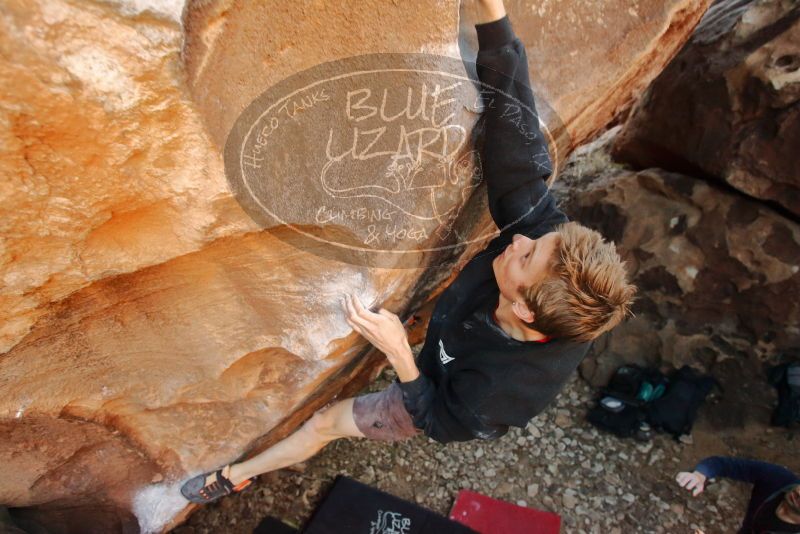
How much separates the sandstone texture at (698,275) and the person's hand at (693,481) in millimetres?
560

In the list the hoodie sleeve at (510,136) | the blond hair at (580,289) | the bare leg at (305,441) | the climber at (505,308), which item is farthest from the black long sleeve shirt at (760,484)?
the bare leg at (305,441)

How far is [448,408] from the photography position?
1745 millimetres

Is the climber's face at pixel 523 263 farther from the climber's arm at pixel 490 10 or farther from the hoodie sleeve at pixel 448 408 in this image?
the climber's arm at pixel 490 10

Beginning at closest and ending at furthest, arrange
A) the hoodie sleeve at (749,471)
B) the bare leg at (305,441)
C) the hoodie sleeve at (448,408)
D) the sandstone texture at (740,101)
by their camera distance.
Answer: the hoodie sleeve at (448,408) < the bare leg at (305,441) < the hoodie sleeve at (749,471) < the sandstone texture at (740,101)

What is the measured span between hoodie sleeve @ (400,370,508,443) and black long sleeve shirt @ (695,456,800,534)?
1.36 metres

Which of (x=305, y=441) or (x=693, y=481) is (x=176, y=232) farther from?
(x=693, y=481)

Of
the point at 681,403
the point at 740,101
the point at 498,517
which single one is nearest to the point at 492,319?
the point at 498,517

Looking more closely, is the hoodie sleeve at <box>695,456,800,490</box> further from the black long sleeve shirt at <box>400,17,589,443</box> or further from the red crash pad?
the black long sleeve shirt at <box>400,17,589,443</box>

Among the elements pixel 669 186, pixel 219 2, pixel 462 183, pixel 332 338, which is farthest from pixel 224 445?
pixel 669 186

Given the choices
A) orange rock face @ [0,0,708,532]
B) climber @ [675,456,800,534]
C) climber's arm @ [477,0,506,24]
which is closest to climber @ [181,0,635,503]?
climber's arm @ [477,0,506,24]

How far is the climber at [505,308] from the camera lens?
147 cm

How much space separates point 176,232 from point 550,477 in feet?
7.73

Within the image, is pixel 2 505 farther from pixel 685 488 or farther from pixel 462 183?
pixel 685 488

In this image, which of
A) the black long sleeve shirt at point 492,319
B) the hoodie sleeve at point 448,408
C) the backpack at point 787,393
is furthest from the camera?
the backpack at point 787,393
